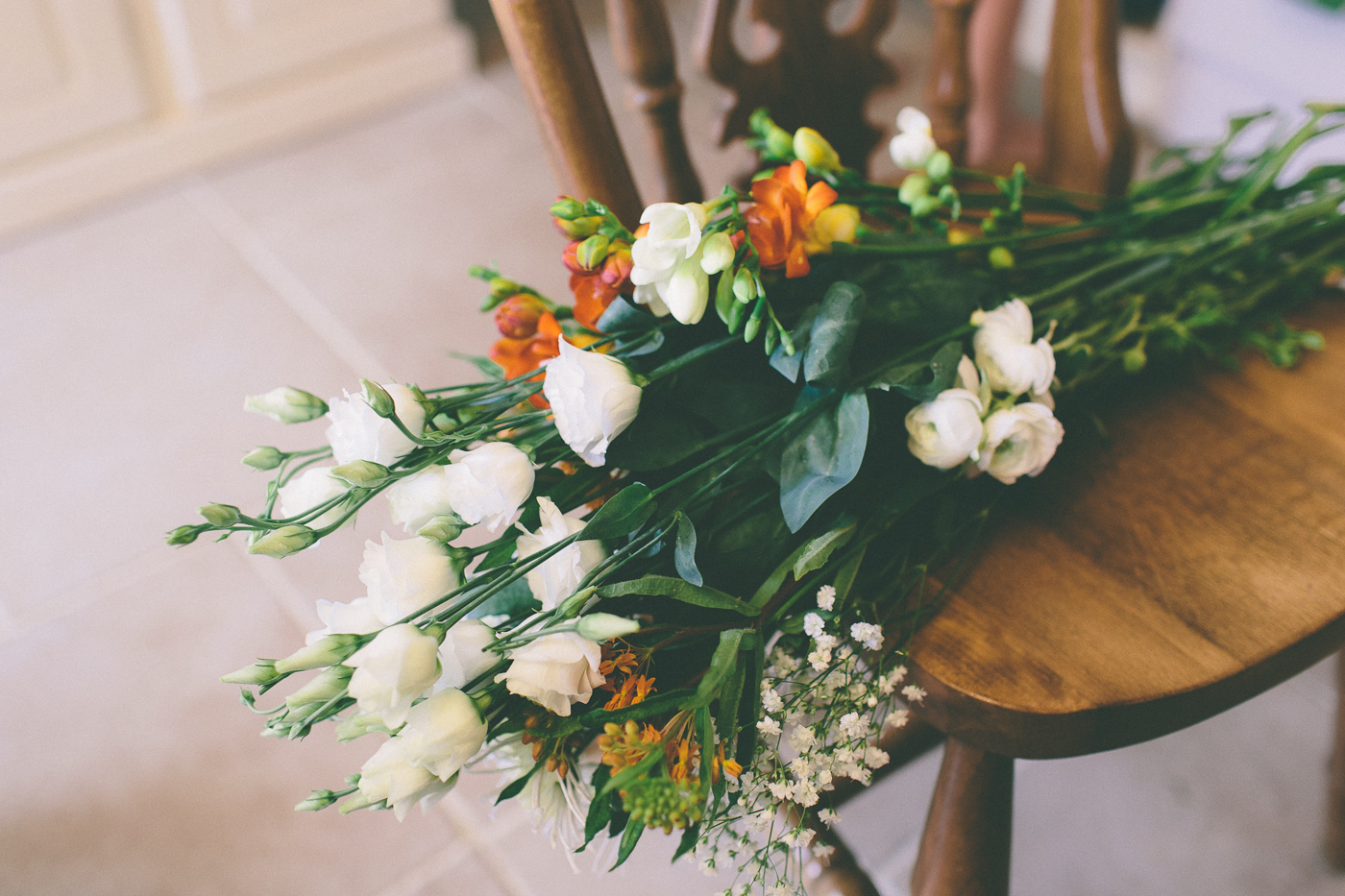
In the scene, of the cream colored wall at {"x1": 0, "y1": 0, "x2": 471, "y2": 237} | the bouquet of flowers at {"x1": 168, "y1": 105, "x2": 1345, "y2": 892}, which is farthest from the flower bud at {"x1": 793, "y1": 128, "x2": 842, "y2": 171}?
the cream colored wall at {"x1": 0, "y1": 0, "x2": 471, "y2": 237}

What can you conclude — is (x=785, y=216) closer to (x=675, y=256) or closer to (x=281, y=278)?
(x=675, y=256)

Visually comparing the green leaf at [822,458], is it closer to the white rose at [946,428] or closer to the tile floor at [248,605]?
the white rose at [946,428]

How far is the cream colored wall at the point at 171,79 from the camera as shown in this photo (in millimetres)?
1909

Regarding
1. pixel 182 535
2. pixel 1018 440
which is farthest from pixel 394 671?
pixel 1018 440

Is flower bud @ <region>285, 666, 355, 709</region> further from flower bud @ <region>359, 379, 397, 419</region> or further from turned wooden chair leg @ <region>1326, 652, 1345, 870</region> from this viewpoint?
turned wooden chair leg @ <region>1326, 652, 1345, 870</region>

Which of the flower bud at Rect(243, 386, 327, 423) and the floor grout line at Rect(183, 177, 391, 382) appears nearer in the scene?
the flower bud at Rect(243, 386, 327, 423)

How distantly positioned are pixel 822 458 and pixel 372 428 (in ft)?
0.84

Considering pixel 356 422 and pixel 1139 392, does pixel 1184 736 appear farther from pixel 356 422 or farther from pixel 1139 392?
pixel 356 422

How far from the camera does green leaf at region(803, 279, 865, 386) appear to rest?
1.86ft

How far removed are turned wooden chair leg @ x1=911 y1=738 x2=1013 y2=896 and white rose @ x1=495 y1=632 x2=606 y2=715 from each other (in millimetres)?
371

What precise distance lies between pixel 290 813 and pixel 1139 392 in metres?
1.03

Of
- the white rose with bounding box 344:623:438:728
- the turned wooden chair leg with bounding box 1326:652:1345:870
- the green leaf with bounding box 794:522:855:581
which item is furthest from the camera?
the turned wooden chair leg with bounding box 1326:652:1345:870

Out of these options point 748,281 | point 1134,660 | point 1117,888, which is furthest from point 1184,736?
point 748,281

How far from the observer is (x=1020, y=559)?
67 cm
